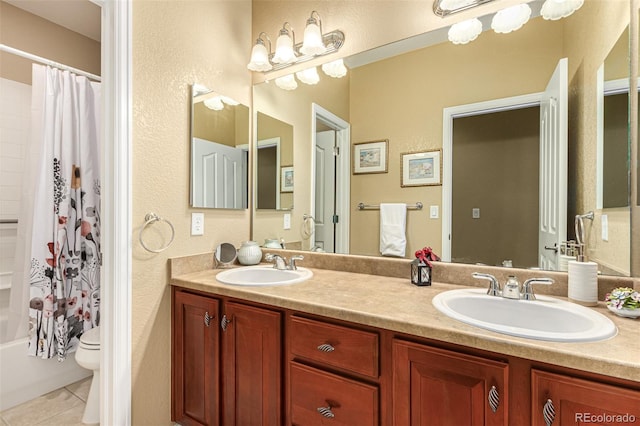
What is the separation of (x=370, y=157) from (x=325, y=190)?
355 mm

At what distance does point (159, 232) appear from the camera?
1506 millimetres

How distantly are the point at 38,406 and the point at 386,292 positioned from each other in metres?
2.25

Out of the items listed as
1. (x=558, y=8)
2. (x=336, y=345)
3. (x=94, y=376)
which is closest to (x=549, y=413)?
(x=336, y=345)

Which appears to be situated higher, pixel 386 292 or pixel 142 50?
pixel 142 50

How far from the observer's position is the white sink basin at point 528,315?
31.9 inches

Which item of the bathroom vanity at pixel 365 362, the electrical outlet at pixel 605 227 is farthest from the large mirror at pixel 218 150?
the electrical outlet at pixel 605 227

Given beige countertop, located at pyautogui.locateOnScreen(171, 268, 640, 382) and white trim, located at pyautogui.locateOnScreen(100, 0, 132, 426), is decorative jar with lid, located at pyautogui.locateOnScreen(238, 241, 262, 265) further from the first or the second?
white trim, located at pyautogui.locateOnScreen(100, 0, 132, 426)

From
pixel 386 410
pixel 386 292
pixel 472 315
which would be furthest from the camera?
pixel 386 292

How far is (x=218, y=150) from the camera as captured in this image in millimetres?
1842

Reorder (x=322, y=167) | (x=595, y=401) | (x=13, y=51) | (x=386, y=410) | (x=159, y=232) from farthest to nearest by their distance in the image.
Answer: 1. (x=322, y=167)
2. (x=13, y=51)
3. (x=159, y=232)
4. (x=386, y=410)
5. (x=595, y=401)

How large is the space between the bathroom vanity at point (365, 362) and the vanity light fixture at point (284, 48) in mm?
1362

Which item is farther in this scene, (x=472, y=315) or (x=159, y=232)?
(x=159, y=232)

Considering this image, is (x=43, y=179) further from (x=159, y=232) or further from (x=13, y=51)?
(x=159, y=232)

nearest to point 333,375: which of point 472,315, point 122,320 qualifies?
point 472,315
